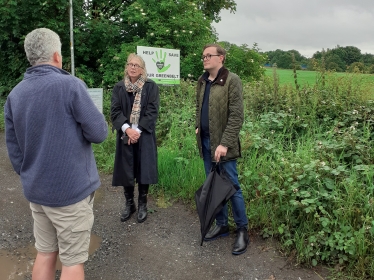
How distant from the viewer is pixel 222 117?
3238mm

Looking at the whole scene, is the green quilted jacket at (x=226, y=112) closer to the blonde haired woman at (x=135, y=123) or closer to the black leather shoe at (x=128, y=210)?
the blonde haired woman at (x=135, y=123)

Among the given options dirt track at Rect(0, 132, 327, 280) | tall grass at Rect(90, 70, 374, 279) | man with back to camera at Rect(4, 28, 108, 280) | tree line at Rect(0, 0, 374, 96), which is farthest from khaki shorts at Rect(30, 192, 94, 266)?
tree line at Rect(0, 0, 374, 96)

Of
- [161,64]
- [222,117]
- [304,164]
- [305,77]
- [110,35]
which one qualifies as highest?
[110,35]

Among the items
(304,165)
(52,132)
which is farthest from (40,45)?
(304,165)

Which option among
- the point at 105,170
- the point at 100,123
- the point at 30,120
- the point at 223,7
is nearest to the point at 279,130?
the point at 105,170

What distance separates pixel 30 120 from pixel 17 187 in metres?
3.58

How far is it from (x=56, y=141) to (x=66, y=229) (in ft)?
2.02

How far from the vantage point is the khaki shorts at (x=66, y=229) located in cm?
230

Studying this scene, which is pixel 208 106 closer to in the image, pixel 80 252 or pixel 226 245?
pixel 226 245

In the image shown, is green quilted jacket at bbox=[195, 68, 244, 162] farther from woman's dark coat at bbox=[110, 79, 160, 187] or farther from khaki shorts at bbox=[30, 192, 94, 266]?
khaki shorts at bbox=[30, 192, 94, 266]

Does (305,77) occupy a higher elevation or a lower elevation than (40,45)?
higher

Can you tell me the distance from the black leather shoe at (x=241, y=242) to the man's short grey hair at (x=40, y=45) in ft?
7.91

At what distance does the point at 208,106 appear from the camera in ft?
10.8

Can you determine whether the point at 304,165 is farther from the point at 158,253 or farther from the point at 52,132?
the point at 52,132
